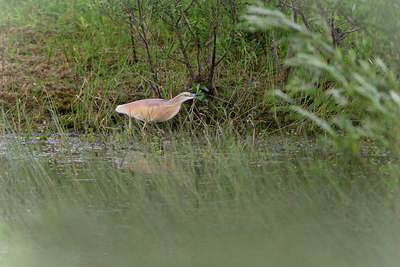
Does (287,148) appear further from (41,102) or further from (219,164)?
(41,102)

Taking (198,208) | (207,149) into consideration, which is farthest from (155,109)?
(198,208)

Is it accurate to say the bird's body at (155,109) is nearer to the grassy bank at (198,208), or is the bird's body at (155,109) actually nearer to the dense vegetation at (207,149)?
the dense vegetation at (207,149)

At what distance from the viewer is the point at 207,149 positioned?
206 inches

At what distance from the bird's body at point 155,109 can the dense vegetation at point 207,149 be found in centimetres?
20

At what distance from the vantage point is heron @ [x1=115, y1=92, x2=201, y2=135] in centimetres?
564

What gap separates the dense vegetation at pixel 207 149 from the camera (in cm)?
313

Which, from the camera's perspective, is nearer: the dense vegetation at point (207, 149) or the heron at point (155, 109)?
the dense vegetation at point (207, 149)

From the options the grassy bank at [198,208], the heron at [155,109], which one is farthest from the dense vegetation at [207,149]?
the heron at [155,109]

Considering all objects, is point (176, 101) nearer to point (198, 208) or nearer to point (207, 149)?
point (207, 149)

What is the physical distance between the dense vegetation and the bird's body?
20 cm

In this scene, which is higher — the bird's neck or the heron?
the bird's neck

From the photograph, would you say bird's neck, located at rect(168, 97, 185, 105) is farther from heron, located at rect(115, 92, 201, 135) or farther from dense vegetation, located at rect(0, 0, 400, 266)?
dense vegetation, located at rect(0, 0, 400, 266)

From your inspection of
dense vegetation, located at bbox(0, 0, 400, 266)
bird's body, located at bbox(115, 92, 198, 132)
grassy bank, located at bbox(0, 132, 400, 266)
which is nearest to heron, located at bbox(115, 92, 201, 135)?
bird's body, located at bbox(115, 92, 198, 132)

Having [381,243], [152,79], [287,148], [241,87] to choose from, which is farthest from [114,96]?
[381,243]
